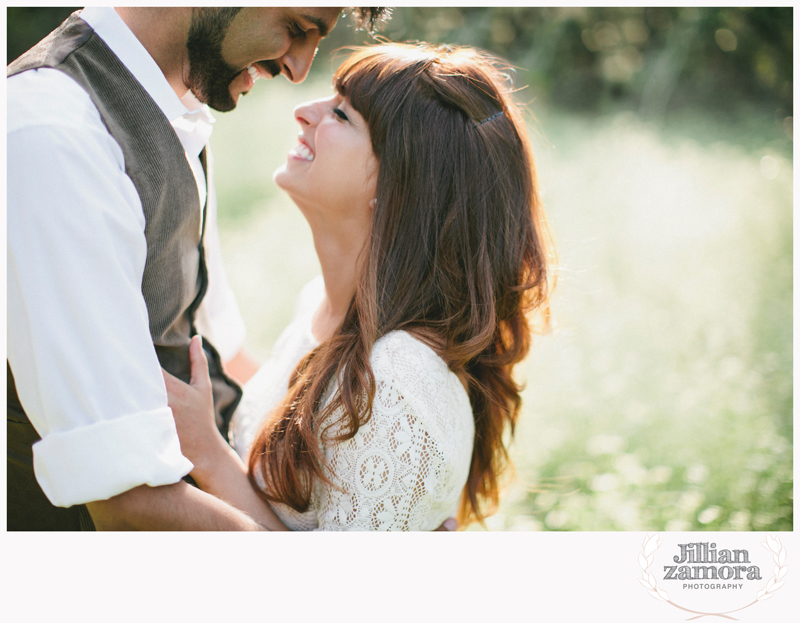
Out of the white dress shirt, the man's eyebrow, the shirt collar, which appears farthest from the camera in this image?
the man's eyebrow

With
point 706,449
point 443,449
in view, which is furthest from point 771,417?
point 443,449

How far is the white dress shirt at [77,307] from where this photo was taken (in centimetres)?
106

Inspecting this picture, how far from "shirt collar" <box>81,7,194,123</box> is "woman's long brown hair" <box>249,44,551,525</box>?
601 millimetres

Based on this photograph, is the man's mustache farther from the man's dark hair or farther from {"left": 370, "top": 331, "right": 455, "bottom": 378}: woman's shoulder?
{"left": 370, "top": 331, "right": 455, "bottom": 378}: woman's shoulder

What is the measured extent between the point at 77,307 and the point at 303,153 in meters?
0.95

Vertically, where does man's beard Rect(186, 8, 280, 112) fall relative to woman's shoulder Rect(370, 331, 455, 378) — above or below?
above

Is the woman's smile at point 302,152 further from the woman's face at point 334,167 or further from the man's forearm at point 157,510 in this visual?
the man's forearm at point 157,510

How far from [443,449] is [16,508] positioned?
111cm

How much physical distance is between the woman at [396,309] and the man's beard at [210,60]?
12.0 inches

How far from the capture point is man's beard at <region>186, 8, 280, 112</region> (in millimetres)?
1395

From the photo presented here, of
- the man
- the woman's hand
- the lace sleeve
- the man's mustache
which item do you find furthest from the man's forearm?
the man's mustache

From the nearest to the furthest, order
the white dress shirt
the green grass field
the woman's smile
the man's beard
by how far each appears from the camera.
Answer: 1. the white dress shirt
2. the man's beard
3. the woman's smile
4. the green grass field

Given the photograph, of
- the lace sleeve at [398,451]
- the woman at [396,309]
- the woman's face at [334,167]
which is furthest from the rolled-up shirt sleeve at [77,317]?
the woman's face at [334,167]
